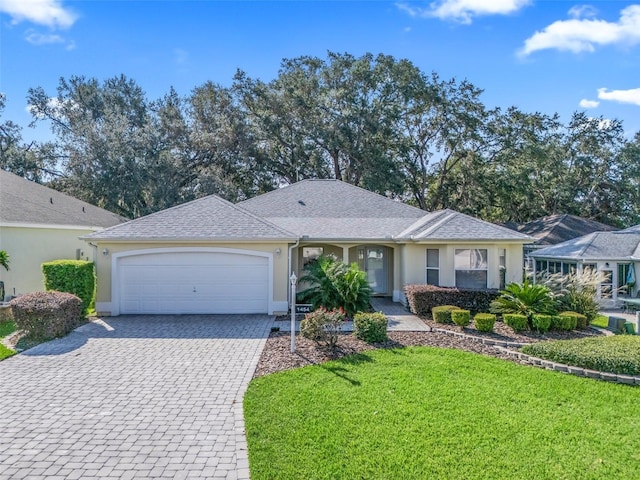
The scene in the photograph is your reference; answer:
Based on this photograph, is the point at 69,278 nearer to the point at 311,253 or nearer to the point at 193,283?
the point at 193,283

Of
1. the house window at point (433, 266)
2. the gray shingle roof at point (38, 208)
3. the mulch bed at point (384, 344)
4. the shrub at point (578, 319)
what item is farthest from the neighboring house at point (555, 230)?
the gray shingle roof at point (38, 208)

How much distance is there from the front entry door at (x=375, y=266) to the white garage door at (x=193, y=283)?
5757 mm

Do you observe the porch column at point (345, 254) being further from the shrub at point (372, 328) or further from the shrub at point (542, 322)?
the shrub at point (542, 322)

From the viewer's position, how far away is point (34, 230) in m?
15.8

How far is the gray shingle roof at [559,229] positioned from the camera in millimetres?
23297

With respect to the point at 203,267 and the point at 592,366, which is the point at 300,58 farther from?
the point at 592,366

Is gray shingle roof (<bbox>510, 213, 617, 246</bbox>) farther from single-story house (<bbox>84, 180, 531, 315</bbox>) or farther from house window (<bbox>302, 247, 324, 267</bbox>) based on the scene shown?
house window (<bbox>302, 247, 324, 267</bbox>)

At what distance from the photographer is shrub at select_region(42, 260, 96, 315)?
12.7 meters

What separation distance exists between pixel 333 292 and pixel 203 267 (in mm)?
4613

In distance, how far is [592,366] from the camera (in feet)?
27.0

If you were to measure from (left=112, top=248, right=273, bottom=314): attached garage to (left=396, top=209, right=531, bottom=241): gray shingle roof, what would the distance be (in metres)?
5.79

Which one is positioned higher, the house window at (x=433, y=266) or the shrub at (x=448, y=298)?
the house window at (x=433, y=266)

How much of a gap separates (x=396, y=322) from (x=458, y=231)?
4.51 meters

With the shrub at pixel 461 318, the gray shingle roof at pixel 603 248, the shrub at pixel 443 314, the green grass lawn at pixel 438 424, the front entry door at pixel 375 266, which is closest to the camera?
the green grass lawn at pixel 438 424
